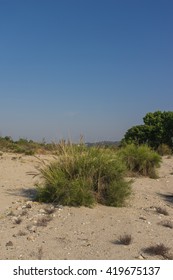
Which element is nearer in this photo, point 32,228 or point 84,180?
point 32,228

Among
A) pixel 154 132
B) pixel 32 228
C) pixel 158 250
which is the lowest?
pixel 158 250

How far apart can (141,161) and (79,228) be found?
7779 millimetres

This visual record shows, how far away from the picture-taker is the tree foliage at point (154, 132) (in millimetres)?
25453

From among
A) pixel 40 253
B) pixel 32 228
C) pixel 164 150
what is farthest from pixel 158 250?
pixel 164 150

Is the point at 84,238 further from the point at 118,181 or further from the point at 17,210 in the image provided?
the point at 118,181

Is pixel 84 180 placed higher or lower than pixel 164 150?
lower

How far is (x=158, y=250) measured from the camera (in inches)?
253

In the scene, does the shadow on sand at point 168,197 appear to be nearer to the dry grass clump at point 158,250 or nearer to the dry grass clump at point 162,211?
the dry grass clump at point 162,211

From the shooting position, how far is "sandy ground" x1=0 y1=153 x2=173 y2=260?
21.2 ft

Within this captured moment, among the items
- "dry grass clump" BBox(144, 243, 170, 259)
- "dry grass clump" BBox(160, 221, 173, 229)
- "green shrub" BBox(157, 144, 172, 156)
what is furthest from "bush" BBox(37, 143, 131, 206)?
"green shrub" BBox(157, 144, 172, 156)

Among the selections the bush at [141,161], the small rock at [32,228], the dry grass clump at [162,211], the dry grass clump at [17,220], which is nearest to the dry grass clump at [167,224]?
the dry grass clump at [162,211]

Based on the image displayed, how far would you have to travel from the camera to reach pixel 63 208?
29.0 ft

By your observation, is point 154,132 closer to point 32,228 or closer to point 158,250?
point 32,228
